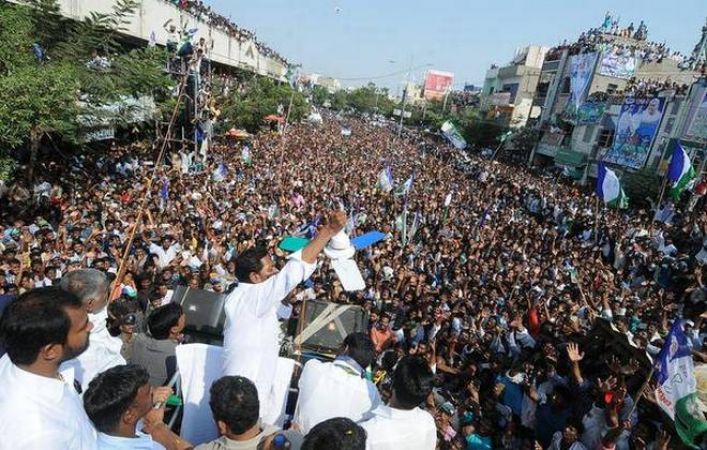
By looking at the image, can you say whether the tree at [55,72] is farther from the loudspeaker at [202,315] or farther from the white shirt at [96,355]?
the white shirt at [96,355]

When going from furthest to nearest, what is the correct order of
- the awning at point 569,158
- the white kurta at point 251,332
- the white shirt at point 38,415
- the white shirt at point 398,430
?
the awning at point 569,158 < the white kurta at point 251,332 < the white shirt at point 398,430 < the white shirt at point 38,415

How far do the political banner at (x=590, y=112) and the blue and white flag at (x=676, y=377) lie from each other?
88.2ft

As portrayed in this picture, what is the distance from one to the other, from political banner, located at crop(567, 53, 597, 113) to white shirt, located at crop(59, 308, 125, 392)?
33.4 m

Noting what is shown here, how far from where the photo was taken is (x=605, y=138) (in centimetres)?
2672

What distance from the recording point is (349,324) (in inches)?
171

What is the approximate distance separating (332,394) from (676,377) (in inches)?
110

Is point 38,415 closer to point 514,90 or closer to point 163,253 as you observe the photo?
point 163,253

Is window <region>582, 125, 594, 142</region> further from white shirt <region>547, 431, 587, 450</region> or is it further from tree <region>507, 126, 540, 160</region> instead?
white shirt <region>547, 431, 587, 450</region>

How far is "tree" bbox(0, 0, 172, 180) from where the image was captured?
641 centimetres

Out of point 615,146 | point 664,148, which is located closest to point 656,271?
point 664,148

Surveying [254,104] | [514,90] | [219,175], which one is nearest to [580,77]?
[514,90]

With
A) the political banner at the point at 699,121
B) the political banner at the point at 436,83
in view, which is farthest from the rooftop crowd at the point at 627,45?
the political banner at the point at 436,83

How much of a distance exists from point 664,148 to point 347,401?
24002 mm

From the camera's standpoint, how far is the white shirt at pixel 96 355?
8.18ft
